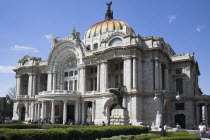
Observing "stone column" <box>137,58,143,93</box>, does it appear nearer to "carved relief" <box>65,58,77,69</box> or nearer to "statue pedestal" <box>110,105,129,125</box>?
"statue pedestal" <box>110,105,129,125</box>

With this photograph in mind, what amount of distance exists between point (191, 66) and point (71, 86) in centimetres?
2727

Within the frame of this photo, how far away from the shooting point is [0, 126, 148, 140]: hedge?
16336mm

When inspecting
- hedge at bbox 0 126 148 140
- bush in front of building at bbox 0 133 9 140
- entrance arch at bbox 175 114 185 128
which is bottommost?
entrance arch at bbox 175 114 185 128

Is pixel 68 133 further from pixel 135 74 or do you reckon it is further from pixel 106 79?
pixel 106 79

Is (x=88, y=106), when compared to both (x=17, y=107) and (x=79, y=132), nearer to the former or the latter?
(x=17, y=107)

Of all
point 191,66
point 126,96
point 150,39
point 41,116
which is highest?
point 150,39

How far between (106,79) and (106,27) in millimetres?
19130

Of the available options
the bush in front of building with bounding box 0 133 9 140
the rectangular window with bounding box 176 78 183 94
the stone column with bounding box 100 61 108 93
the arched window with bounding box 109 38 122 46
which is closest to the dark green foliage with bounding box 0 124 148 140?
the bush in front of building with bounding box 0 133 9 140

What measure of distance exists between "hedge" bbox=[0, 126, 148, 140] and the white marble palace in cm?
1903

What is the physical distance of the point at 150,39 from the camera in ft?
159

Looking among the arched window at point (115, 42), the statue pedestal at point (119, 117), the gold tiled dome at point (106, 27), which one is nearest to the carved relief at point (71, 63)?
the gold tiled dome at point (106, 27)

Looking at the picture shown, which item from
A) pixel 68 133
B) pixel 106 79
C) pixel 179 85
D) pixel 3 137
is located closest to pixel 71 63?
pixel 106 79

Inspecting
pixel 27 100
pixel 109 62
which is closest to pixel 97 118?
pixel 109 62

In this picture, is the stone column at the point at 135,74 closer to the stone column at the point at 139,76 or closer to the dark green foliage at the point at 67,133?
the stone column at the point at 139,76
